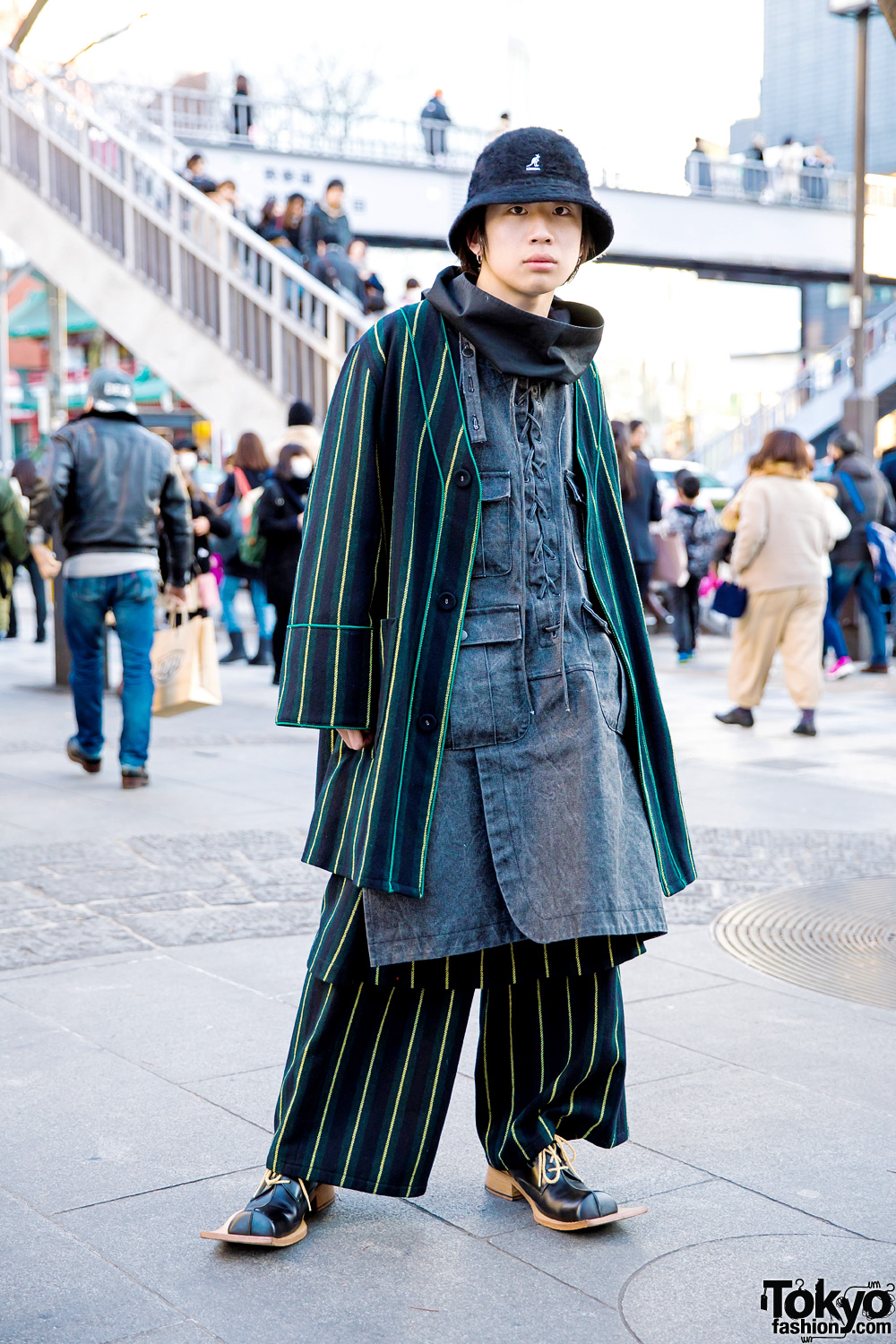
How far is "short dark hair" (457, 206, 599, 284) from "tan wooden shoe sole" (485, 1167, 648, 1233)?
5.42 feet

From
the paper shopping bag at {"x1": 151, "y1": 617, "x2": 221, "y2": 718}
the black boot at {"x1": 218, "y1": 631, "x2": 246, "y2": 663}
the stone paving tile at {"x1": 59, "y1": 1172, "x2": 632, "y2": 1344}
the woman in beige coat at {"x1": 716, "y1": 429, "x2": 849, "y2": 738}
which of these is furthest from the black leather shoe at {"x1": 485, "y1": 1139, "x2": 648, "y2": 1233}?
the black boot at {"x1": 218, "y1": 631, "x2": 246, "y2": 663}

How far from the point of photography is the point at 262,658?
12719 mm

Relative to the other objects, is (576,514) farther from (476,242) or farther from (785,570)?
(785,570)

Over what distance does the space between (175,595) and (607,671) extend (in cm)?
507

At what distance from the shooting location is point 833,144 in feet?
157

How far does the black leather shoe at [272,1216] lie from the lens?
2.61m

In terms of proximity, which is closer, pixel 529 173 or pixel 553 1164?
pixel 529 173

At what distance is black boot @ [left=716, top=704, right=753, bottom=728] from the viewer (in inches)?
367

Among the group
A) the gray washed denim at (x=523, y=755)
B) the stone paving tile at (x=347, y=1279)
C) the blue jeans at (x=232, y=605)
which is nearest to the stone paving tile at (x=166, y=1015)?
the stone paving tile at (x=347, y=1279)

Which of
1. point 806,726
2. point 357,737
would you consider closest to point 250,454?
point 806,726

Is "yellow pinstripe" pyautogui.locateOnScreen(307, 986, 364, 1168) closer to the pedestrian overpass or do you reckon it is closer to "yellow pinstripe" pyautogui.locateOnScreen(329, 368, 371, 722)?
"yellow pinstripe" pyautogui.locateOnScreen(329, 368, 371, 722)

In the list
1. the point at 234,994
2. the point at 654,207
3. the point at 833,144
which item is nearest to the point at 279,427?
the point at 234,994

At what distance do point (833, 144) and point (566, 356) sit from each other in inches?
1938

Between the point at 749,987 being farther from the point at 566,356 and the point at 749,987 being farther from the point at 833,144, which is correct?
the point at 833,144
